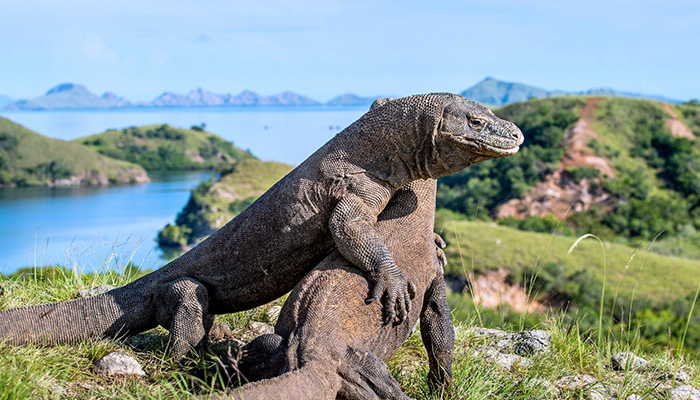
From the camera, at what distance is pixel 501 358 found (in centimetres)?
673

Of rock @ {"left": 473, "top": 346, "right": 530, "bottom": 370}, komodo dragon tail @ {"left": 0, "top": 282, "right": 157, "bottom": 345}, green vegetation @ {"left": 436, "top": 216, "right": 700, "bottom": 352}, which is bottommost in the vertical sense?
green vegetation @ {"left": 436, "top": 216, "right": 700, "bottom": 352}

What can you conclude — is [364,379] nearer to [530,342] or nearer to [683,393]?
[530,342]

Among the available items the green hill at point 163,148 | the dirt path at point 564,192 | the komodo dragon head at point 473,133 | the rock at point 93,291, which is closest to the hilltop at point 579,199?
the dirt path at point 564,192

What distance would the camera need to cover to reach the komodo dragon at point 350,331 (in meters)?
4.44

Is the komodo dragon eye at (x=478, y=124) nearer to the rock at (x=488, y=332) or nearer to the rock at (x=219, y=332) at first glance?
the rock at (x=488, y=332)

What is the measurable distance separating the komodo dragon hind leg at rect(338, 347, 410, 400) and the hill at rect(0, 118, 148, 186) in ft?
470

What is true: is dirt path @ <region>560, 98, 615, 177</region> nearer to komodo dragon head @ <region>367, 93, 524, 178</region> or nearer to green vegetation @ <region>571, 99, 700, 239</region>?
green vegetation @ <region>571, 99, 700, 239</region>

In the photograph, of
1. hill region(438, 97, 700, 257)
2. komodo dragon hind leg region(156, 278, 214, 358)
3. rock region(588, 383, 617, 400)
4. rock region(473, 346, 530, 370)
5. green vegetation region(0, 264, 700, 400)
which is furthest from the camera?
hill region(438, 97, 700, 257)

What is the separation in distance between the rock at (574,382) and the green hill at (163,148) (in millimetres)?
169118

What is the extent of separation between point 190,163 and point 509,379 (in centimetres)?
18230

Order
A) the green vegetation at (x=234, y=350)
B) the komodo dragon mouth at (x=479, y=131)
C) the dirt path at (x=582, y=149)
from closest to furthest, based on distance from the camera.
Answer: the green vegetation at (x=234, y=350) → the komodo dragon mouth at (x=479, y=131) → the dirt path at (x=582, y=149)

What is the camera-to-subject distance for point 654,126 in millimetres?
114875

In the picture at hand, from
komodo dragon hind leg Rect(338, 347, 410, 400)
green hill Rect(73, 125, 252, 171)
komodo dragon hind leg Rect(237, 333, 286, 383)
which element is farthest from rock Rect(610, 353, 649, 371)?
green hill Rect(73, 125, 252, 171)

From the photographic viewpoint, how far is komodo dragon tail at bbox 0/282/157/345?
6000mm
